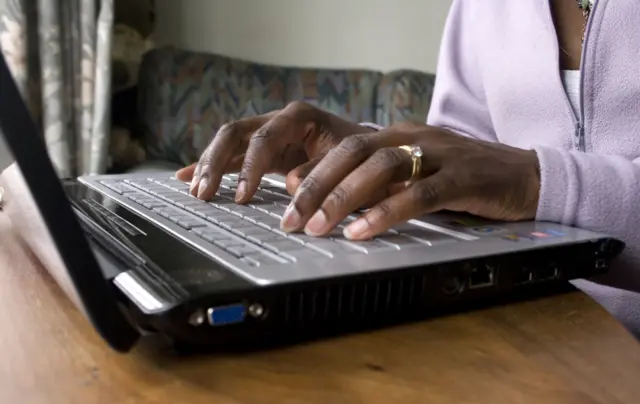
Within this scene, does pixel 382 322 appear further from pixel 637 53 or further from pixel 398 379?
pixel 637 53

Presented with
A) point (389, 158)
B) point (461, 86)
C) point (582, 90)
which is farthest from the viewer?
point (461, 86)

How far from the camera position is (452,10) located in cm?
110

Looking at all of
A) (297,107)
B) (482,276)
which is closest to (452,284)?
(482,276)

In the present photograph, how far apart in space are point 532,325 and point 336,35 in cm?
219

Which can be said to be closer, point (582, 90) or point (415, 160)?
point (415, 160)

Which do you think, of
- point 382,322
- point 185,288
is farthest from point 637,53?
point 185,288

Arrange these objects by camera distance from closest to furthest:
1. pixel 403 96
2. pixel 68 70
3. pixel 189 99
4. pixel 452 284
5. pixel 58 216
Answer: pixel 58 216, pixel 452 284, pixel 68 70, pixel 189 99, pixel 403 96

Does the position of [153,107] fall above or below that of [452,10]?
below

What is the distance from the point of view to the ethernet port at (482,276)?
44 centimetres

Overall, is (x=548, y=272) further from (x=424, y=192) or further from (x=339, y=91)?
(x=339, y=91)

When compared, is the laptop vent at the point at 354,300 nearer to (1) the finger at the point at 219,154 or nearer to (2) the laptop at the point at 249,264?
(2) the laptop at the point at 249,264

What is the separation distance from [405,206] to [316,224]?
0.24 feet

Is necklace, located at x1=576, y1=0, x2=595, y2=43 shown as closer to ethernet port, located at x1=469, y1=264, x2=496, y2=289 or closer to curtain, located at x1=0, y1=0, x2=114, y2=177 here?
ethernet port, located at x1=469, y1=264, x2=496, y2=289

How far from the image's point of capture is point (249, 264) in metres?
0.40
